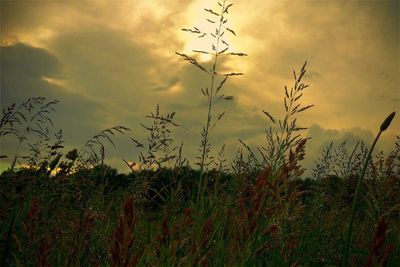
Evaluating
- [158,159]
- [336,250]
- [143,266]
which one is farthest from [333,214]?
[143,266]

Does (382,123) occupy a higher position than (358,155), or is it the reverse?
(358,155)

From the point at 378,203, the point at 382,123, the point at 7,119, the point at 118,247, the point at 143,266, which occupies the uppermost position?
the point at 7,119

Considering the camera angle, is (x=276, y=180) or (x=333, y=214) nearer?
(x=276, y=180)

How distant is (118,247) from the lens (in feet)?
4.12

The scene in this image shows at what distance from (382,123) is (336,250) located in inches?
124

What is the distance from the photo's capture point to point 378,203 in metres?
3.08

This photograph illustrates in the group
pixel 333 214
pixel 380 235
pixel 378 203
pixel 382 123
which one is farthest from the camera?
pixel 333 214

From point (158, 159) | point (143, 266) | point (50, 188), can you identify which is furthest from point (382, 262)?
point (50, 188)

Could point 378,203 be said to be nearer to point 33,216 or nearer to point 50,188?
point 33,216

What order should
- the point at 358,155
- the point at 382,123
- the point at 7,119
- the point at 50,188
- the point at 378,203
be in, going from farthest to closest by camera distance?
the point at 358,155, the point at 50,188, the point at 7,119, the point at 378,203, the point at 382,123

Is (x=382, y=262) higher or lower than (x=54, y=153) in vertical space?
lower

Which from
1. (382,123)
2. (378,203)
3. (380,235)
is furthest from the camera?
(378,203)

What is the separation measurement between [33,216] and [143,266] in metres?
1.20

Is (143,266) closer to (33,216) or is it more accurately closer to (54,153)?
(33,216)
